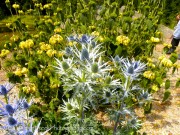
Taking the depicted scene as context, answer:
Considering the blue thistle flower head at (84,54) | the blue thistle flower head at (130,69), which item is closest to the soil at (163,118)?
the blue thistle flower head at (130,69)

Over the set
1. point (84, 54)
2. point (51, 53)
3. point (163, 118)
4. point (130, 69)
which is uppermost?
point (84, 54)

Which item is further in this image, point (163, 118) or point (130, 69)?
point (163, 118)

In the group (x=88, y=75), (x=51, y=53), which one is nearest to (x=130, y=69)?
(x=88, y=75)

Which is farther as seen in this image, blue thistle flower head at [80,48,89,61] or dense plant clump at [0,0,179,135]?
dense plant clump at [0,0,179,135]

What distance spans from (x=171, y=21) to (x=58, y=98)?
6.95 m

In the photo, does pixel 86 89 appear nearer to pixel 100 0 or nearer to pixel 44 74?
pixel 44 74

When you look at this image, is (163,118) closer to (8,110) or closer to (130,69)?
(130,69)

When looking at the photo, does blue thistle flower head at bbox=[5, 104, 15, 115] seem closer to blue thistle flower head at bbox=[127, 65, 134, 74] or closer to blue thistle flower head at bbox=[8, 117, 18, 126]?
blue thistle flower head at bbox=[8, 117, 18, 126]

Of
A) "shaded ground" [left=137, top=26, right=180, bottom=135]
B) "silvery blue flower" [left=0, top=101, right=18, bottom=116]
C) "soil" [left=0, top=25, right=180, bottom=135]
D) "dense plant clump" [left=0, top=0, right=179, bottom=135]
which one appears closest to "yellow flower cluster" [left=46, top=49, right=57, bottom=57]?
"dense plant clump" [left=0, top=0, right=179, bottom=135]

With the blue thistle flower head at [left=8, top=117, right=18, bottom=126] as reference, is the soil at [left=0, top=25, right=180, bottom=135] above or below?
below

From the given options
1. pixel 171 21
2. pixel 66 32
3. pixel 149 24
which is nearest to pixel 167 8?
pixel 171 21

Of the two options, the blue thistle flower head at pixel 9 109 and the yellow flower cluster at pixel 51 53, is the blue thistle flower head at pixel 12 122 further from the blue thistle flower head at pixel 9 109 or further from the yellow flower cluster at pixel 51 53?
the yellow flower cluster at pixel 51 53

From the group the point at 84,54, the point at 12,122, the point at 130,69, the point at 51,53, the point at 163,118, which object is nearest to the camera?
the point at 12,122

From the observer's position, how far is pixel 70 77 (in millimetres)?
2174
